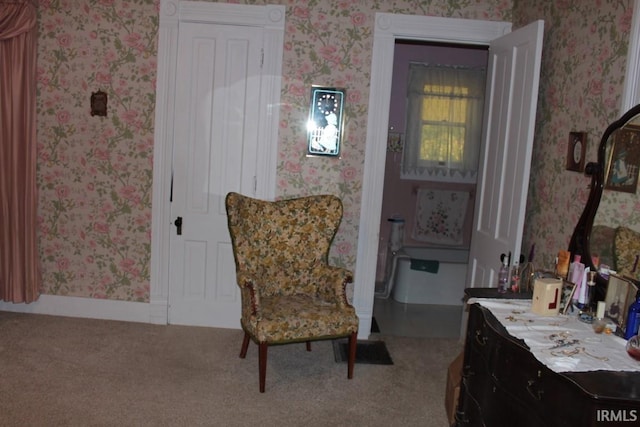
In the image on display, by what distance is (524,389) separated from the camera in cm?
200

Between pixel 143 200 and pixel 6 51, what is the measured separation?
4.40ft

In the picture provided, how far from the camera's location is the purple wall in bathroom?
6.05 meters

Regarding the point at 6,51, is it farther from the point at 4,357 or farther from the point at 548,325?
the point at 548,325

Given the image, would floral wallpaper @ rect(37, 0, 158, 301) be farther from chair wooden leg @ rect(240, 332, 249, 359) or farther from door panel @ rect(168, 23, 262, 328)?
chair wooden leg @ rect(240, 332, 249, 359)

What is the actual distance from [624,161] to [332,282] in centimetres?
184

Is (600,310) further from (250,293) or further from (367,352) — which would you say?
(367,352)

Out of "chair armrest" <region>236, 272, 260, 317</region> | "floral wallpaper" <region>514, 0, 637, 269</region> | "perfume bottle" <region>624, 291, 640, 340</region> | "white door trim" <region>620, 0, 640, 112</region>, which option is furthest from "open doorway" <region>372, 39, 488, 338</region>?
"perfume bottle" <region>624, 291, 640, 340</region>

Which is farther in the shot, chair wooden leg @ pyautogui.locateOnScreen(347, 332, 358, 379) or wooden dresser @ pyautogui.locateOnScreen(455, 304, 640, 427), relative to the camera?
chair wooden leg @ pyautogui.locateOnScreen(347, 332, 358, 379)

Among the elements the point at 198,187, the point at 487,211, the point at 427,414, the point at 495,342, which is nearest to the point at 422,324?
the point at 487,211

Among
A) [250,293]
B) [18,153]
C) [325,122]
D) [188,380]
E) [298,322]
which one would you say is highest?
[325,122]

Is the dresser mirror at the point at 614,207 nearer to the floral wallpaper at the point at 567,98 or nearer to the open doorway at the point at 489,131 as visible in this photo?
the floral wallpaper at the point at 567,98

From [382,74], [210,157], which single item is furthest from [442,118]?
[210,157]

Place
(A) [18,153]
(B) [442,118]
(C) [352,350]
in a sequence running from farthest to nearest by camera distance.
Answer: (B) [442,118] → (A) [18,153] → (C) [352,350]

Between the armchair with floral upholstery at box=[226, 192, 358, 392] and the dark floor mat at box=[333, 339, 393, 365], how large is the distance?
0.33m
